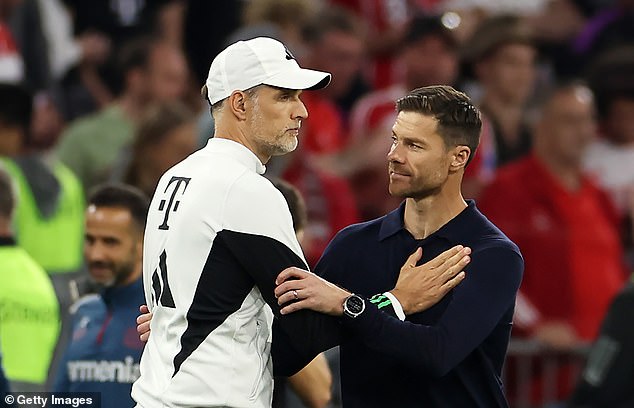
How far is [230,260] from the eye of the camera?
5480mm

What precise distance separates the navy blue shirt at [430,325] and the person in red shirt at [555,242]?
432 cm

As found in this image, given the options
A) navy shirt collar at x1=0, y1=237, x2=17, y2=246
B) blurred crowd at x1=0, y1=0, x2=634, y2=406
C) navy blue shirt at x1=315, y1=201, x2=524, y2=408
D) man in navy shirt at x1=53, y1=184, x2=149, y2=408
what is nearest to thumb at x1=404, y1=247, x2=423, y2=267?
navy blue shirt at x1=315, y1=201, x2=524, y2=408

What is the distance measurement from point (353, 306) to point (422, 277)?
0.33 meters

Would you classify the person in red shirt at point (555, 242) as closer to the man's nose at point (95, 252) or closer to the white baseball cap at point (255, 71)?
the man's nose at point (95, 252)

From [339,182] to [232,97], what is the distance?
491cm

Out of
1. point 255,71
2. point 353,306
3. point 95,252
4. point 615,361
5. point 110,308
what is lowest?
point 615,361

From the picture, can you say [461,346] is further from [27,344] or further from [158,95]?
[158,95]

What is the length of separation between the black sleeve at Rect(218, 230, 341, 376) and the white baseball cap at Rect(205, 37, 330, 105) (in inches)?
22.0

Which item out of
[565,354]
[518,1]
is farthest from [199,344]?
[518,1]

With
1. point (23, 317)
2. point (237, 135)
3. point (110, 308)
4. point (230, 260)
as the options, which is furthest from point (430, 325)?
point (23, 317)

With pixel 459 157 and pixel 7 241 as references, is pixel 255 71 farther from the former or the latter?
pixel 7 241

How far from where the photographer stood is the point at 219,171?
5523 mm

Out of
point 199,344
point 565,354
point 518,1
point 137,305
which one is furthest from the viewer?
point 518,1

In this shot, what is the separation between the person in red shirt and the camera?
10.3 metres
